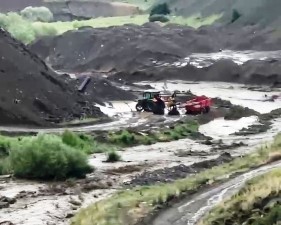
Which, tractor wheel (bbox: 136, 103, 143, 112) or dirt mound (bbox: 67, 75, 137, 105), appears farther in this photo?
dirt mound (bbox: 67, 75, 137, 105)

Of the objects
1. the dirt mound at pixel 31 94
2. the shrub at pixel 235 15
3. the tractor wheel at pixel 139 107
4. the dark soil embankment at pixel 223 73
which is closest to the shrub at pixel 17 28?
the dark soil embankment at pixel 223 73

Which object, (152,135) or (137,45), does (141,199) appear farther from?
(137,45)

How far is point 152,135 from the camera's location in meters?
58.2

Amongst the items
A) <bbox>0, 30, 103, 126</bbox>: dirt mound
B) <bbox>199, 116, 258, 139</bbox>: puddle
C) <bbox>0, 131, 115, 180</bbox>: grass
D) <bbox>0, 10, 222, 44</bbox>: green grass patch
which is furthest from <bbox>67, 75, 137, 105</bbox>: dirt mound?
<bbox>0, 10, 222, 44</bbox>: green grass patch

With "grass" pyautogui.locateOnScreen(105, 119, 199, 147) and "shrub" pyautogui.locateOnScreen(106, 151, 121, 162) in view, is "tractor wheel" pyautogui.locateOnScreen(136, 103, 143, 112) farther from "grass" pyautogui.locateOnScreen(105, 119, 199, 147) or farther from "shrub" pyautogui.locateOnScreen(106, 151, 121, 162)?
"shrub" pyautogui.locateOnScreen(106, 151, 121, 162)

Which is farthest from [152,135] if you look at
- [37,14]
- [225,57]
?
[37,14]

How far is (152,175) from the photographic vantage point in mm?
41500

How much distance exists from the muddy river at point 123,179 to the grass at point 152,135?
961 mm

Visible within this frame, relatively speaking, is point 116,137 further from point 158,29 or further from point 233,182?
point 158,29

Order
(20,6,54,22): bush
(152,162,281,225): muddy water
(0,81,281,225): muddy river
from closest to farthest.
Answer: (152,162,281,225): muddy water → (0,81,281,225): muddy river → (20,6,54,22): bush

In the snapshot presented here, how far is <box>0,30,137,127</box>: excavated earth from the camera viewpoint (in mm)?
60906

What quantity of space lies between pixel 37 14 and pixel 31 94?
385 feet

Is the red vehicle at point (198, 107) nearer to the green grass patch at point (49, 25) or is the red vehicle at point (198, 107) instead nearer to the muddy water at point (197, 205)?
the muddy water at point (197, 205)

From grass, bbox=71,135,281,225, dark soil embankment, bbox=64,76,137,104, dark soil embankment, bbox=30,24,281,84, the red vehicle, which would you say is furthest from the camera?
dark soil embankment, bbox=30,24,281,84
